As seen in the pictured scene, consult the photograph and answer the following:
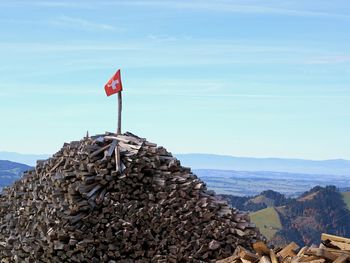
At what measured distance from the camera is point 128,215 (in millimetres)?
13078

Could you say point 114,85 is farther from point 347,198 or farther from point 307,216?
point 347,198

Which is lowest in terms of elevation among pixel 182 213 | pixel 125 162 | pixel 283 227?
pixel 283 227

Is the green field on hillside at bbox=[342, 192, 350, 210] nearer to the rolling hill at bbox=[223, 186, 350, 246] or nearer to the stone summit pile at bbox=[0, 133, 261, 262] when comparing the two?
the rolling hill at bbox=[223, 186, 350, 246]

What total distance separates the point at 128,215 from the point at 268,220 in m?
85.2

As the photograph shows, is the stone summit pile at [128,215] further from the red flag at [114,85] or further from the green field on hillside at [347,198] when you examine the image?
the green field on hillside at [347,198]

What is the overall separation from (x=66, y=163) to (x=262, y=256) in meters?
4.57

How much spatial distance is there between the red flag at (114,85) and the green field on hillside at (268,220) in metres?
70.0

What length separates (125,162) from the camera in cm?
1359

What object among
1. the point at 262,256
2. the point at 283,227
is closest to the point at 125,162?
the point at 262,256

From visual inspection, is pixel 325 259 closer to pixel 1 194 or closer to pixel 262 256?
pixel 262 256

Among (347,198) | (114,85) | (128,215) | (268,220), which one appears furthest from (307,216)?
(128,215)

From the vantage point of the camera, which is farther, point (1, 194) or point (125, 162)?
point (1, 194)

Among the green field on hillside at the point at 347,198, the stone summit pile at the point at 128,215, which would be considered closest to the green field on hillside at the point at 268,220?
the green field on hillside at the point at 347,198

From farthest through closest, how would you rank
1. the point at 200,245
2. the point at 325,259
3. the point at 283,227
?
the point at 283,227, the point at 200,245, the point at 325,259
